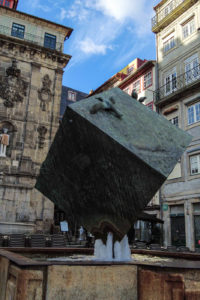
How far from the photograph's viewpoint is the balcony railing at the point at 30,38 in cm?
2269

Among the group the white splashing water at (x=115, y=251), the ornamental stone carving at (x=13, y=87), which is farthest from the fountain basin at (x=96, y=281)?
the ornamental stone carving at (x=13, y=87)

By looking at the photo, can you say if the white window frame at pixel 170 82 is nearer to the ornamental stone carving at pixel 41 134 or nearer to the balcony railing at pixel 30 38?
the balcony railing at pixel 30 38

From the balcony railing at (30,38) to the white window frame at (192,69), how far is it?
10.7 m

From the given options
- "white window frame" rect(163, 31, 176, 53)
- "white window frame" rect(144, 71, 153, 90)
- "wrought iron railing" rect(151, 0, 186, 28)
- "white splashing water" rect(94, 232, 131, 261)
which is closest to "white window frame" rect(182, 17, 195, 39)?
"white window frame" rect(163, 31, 176, 53)

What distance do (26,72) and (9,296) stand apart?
21503 mm

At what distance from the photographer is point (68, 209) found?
579 cm

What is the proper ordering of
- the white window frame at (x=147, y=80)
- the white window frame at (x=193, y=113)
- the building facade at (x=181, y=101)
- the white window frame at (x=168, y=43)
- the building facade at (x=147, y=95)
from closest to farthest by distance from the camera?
the building facade at (x=181, y=101) < the white window frame at (x=193, y=113) < the building facade at (x=147, y=95) < the white window frame at (x=168, y=43) < the white window frame at (x=147, y=80)

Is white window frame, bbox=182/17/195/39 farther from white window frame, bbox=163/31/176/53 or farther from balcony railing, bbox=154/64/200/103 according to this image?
balcony railing, bbox=154/64/200/103

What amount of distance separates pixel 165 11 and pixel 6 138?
17.5 meters

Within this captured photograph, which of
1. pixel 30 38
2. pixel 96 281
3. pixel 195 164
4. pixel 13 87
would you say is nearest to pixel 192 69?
pixel 195 164

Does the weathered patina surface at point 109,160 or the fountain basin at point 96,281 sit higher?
the weathered patina surface at point 109,160

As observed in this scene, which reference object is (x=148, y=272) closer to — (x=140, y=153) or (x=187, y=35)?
(x=140, y=153)

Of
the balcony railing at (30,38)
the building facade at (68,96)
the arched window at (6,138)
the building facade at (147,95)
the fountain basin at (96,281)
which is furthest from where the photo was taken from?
the building facade at (68,96)

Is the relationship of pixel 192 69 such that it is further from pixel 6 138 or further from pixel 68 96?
pixel 68 96
